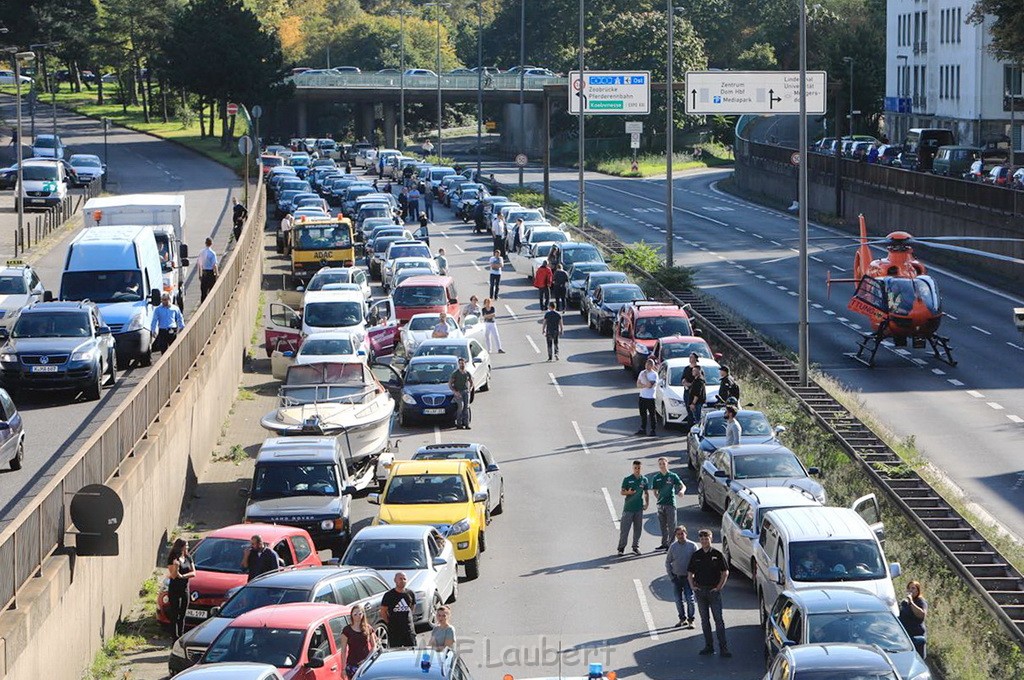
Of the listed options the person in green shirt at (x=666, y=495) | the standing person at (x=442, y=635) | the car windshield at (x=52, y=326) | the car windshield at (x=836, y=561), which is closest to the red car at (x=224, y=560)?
the standing person at (x=442, y=635)

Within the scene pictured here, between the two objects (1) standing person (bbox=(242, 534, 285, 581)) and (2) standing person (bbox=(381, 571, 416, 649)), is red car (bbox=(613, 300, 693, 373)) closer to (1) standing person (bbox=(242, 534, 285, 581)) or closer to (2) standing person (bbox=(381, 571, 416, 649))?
(1) standing person (bbox=(242, 534, 285, 581))

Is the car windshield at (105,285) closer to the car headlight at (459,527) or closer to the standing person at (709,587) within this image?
the car headlight at (459,527)

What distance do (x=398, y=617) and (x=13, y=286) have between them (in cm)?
2381

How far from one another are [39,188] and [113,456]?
1901 inches

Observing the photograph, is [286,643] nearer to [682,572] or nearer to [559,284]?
[682,572]

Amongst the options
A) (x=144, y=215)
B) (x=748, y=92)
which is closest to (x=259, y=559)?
(x=144, y=215)

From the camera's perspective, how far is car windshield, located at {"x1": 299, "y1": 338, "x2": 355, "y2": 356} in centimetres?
3734

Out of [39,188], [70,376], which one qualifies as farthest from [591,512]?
[39,188]

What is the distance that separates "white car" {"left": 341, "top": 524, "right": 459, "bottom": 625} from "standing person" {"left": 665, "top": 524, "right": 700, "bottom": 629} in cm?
287

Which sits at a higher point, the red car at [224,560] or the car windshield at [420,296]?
the car windshield at [420,296]

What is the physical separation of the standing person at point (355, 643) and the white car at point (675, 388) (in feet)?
55.5

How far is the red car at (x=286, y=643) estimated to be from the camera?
58.3 feet

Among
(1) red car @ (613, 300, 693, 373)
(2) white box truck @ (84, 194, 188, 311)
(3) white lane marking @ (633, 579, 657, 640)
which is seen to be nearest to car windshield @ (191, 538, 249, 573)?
(3) white lane marking @ (633, 579, 657, 640)

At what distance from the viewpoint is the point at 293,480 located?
2664 centimetres
